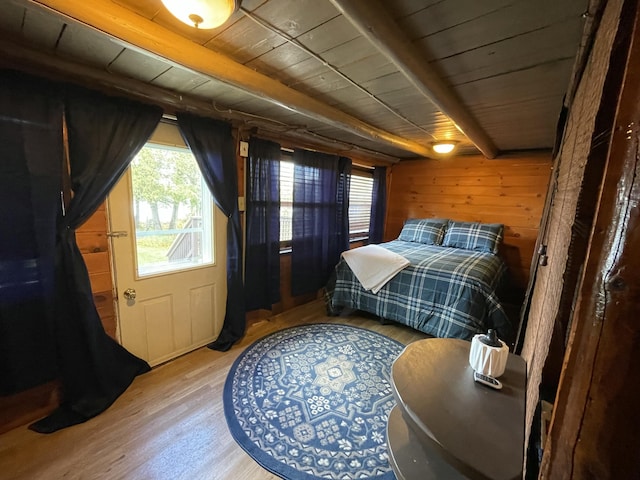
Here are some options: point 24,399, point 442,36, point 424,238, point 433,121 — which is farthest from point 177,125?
point 424,238

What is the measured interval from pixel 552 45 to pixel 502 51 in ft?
0.60

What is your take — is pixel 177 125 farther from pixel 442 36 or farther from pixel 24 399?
pixel 24 399

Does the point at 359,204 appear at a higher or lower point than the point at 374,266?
higher

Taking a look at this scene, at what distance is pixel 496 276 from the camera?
281 centimetres

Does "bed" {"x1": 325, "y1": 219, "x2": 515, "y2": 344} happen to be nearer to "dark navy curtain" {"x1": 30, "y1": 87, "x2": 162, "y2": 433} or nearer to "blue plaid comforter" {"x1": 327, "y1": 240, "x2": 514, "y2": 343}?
"blue plaid comforter" {"x1": 327, "y1": 240, "x2": 514, "y2": 343}

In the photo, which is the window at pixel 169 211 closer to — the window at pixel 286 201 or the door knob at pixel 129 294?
the door knob at pixel 129 294

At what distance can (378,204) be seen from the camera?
4.28 metres

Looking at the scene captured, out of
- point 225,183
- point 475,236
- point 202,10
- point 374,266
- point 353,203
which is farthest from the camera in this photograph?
point 353,203

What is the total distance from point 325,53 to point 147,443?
2.17 metres

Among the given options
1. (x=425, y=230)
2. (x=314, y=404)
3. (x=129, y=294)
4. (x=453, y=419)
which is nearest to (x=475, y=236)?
(x=425, y=230)

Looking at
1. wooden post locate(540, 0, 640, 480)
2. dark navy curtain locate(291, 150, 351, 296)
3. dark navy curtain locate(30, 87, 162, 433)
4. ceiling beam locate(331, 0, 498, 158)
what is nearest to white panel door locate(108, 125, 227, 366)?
dark navy curtain locate(30, 87, 162, 433)

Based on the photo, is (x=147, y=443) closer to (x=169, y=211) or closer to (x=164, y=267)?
(x=164, y=267)

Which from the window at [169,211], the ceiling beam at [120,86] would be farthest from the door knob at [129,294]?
the ceiling beam at [120,86]

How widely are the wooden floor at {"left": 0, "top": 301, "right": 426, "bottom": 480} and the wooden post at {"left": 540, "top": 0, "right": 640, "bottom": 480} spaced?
146 centimetres
